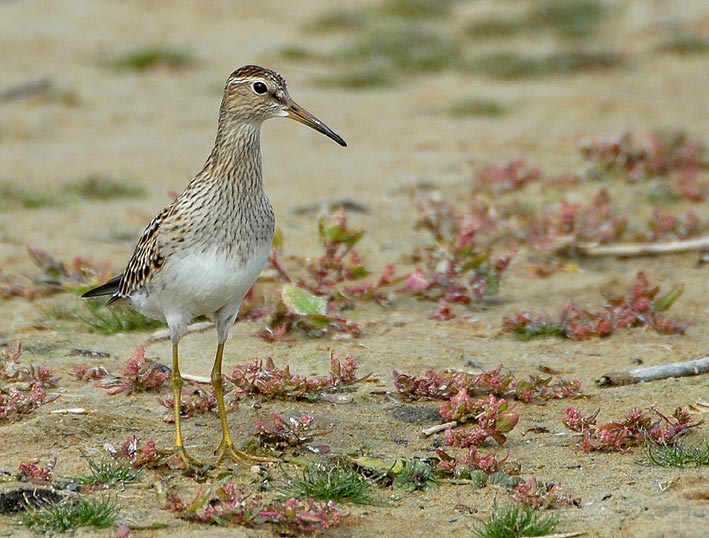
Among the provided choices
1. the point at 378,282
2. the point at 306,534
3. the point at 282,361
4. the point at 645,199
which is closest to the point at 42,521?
the point at 306,534

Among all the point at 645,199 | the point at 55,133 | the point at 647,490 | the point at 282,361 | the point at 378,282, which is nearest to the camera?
the point at 647,490

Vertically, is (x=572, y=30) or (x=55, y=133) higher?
(x=572, y=30)

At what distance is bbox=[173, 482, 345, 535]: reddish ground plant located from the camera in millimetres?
4891

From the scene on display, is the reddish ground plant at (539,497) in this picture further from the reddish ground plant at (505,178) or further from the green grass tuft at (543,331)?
the reddish ground plant at (505,178)

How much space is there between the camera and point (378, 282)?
7805 mm

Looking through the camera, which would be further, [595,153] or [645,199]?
[595,153]

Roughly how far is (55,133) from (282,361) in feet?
22.9

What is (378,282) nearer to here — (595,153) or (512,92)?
(595,153)

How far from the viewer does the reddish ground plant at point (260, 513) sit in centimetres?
489

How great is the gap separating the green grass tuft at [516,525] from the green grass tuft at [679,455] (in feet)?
2.56

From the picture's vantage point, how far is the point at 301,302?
23.5ft

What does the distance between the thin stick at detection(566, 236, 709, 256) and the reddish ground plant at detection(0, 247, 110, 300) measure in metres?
3.52

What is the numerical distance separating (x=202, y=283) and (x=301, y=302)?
1630mm

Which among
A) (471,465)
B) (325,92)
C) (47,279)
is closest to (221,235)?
(471,465)
